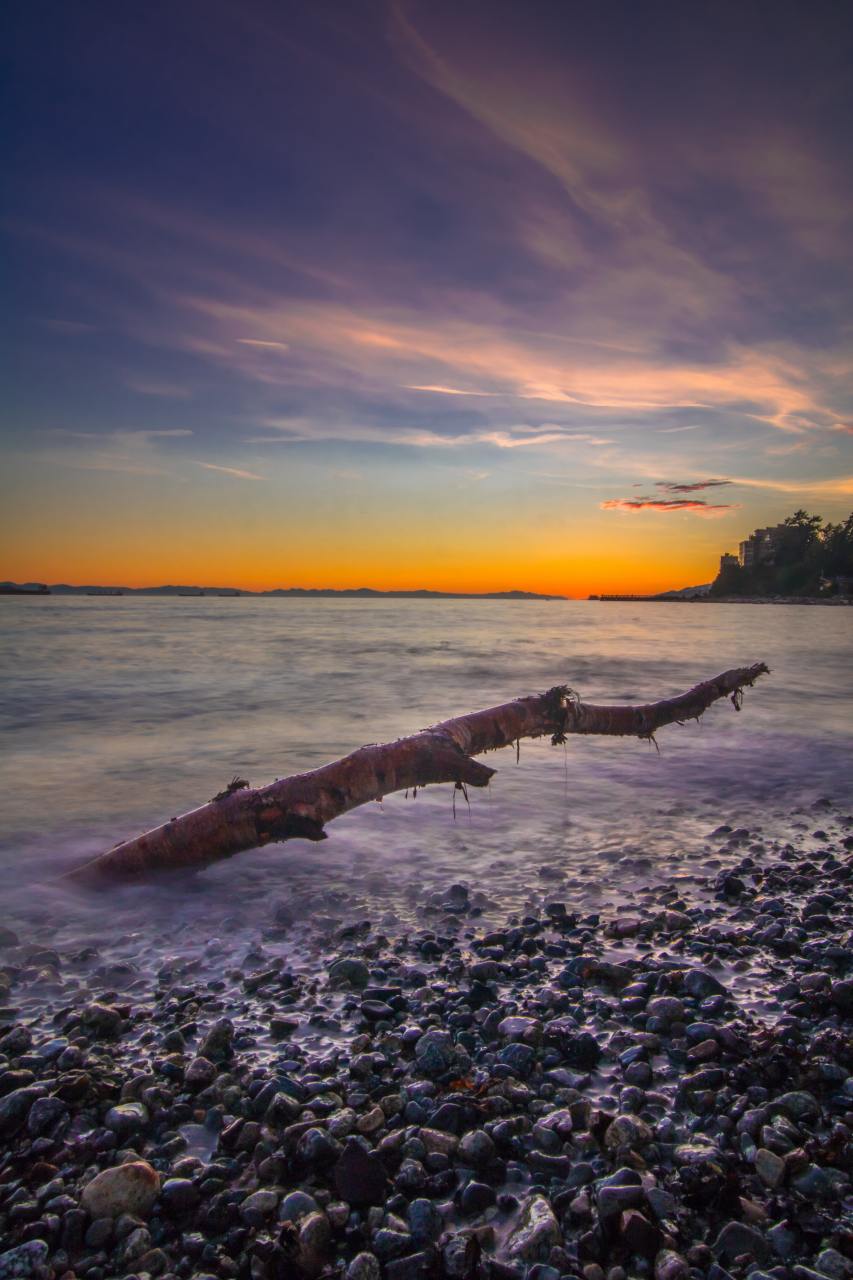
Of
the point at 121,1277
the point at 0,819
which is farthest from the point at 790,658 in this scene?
the point at 121,1277

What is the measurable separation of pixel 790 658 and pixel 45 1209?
44765 mm

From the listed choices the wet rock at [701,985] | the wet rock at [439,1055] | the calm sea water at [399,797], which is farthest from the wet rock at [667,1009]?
the calm sea water at [399,797]

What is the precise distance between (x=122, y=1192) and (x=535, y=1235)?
1.77 meters

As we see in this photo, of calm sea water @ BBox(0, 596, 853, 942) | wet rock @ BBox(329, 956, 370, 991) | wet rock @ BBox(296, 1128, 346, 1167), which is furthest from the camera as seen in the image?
calm sea water @ BBox(0, 596, 853, 942)

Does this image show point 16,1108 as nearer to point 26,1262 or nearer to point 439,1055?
point 26,1262

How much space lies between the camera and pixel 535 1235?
2.68 meters

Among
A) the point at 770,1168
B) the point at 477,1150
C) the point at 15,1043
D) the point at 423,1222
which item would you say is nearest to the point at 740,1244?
the point at 770,1168

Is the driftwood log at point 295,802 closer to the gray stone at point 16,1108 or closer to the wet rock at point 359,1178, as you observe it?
the gray stone at point 16,1108

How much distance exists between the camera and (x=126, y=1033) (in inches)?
165

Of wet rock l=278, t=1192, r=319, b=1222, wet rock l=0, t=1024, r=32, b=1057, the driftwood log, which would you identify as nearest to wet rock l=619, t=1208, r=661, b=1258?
wet rock l=278, t=1192, r=319, b=1222

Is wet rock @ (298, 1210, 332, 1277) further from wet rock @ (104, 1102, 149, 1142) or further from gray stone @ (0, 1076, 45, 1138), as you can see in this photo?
gray stone @ (0, 1076, 45, 1138)

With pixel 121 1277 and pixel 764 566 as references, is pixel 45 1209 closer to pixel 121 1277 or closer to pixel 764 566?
pixel 121 1277

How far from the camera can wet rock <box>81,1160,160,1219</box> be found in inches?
111

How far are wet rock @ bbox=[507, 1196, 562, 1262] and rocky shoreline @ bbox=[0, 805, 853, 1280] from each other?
0.01 m
